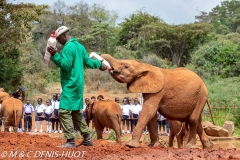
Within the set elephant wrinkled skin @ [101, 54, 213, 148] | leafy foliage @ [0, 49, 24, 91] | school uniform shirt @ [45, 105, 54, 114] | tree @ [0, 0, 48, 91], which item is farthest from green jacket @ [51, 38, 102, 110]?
leafy foliage @ [0, 49, 24, 91]

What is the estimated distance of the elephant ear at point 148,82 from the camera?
8.34 meters

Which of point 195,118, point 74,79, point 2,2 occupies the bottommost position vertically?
point 195,118

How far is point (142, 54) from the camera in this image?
40500 millimetres

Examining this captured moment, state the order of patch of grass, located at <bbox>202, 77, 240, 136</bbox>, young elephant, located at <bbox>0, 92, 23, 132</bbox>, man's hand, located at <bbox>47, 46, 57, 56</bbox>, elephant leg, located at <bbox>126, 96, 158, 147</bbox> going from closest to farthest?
man's hand, located at <bbox>47, 46, 57, 56</bbox> < elephant leg, located at <bbox>126, 96, 158, 147</bbox> < young elephant, located at <bbox>0, 92, 23, 132</bbox> < patch of grass, located at <bbox>202, 77, 240, 136</bbox>

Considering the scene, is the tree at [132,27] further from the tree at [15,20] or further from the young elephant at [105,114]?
the young elephant at [105,114]

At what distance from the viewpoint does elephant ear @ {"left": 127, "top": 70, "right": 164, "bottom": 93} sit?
8.34 m

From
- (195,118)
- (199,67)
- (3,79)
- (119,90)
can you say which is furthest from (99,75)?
(195,118)

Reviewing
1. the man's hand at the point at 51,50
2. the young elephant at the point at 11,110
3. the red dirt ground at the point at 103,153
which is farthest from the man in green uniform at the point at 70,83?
the young elephant at the point at 11,110

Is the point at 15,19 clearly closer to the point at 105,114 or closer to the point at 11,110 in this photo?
the point at 11,110

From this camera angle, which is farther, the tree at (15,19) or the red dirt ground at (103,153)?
the tree at (15,19)

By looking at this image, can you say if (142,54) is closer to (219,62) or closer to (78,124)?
(219,62)

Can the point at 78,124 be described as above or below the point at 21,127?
above

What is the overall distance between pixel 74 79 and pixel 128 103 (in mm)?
11531

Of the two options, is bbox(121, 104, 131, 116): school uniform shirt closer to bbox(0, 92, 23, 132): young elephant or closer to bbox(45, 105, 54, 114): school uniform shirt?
bbox(45, 105, 54, 114): school uniform shirt
